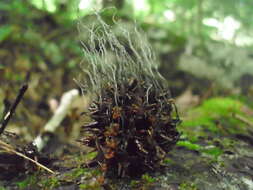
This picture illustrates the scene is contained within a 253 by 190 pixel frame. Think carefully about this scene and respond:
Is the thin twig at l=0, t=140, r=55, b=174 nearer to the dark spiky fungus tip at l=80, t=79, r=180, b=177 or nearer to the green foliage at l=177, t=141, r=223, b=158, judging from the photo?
the dark spiky fungus tip at l=80, t=79, r=180, b=177

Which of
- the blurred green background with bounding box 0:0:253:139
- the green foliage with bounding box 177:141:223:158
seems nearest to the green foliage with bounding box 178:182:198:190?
the green foliage with bounding box 177:141:223:158

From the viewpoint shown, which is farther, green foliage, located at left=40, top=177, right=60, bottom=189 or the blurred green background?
the blurred green background

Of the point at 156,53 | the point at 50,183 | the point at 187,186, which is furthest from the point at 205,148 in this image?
the point at 156,53

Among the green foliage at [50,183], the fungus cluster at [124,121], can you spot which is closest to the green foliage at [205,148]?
the fungus cluster at [124,121]

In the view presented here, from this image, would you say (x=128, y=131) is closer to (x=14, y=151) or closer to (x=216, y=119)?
(x=14, y=151)

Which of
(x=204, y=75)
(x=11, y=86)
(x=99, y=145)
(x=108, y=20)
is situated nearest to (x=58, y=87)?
(x=11, y=86)
